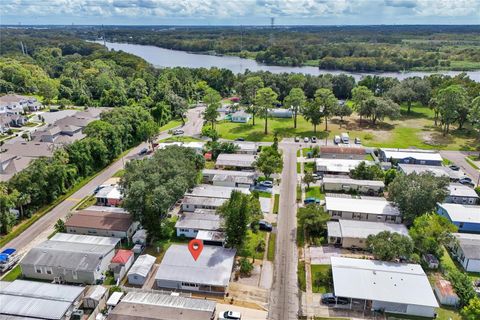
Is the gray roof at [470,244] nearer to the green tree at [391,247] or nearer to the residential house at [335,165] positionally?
the green tree at [391,247]

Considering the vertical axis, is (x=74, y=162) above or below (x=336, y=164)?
above

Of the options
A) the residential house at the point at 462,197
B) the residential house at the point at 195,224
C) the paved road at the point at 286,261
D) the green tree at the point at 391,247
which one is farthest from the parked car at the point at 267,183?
the residential house at the point at 462,197

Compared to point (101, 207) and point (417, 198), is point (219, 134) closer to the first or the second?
point (101, 207)

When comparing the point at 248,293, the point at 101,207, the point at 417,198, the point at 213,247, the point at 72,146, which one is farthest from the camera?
the point at 72,146

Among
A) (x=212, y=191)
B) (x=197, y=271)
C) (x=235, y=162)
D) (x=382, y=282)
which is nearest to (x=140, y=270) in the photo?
(x=197, y=271)

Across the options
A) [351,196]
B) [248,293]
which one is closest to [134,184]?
[248,293]

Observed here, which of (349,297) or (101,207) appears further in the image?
(101,207)

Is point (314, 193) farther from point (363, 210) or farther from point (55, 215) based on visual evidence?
point (55, 215)
